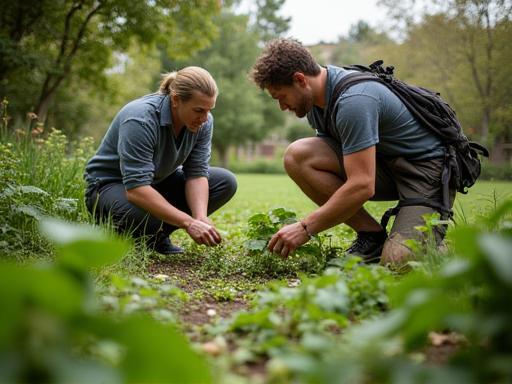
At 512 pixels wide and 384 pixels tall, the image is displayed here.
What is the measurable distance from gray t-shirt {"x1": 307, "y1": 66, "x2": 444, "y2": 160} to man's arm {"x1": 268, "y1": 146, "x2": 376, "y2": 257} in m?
0.08

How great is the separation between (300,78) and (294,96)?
0.12 meters

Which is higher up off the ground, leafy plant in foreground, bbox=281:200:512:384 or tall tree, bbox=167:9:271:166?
tall tree, bbox=167:9:271:166

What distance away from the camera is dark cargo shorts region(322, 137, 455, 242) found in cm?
312

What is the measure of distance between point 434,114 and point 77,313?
2901 mm

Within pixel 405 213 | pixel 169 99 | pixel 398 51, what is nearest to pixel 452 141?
pixel 405 213

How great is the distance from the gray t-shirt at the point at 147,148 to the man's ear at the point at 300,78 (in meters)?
0.95

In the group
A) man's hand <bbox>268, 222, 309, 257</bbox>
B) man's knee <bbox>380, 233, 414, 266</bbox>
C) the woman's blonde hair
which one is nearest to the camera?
man's knee <bbox>380, 233, 414, 266</bbox>

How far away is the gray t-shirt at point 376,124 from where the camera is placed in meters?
2.83

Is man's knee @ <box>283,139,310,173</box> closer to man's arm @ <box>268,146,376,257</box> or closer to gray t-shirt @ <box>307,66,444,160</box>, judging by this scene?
gray t-shirt @ <box>307,66,444,160</box>

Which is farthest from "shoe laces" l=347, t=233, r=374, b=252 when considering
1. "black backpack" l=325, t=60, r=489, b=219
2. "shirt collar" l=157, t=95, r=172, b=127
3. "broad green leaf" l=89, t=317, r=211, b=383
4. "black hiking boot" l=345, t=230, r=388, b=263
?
"broad green leaf" l=89, t=317, r=211, b=383

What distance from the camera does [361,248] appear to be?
340cm

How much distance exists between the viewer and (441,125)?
3266 millimetres

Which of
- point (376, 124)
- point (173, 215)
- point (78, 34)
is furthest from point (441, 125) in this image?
point (78, 34)

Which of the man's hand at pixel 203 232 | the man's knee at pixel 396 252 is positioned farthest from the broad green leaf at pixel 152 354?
the man's hand at pixel 203 232
